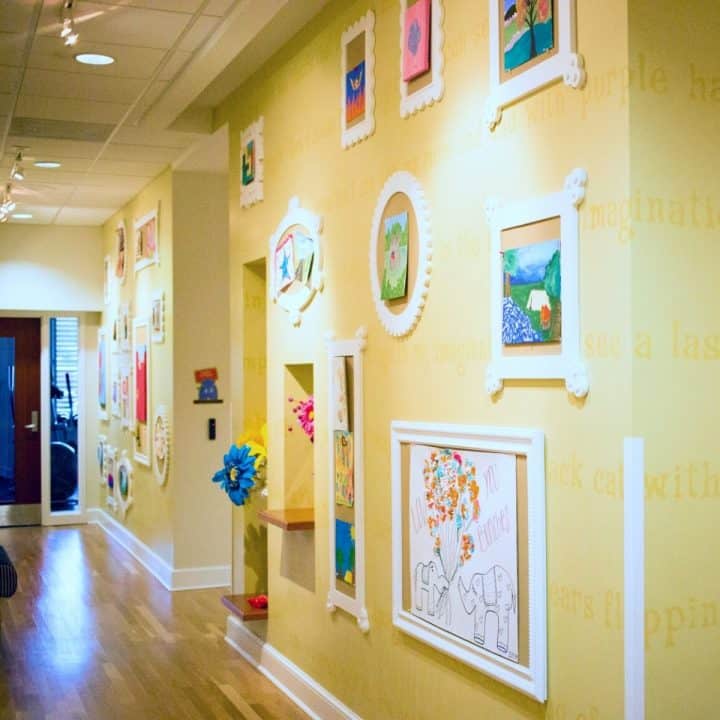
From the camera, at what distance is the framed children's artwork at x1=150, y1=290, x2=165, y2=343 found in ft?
25.5

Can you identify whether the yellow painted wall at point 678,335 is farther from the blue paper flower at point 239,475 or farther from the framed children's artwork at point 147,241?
the framed children's artwork at point 147,241

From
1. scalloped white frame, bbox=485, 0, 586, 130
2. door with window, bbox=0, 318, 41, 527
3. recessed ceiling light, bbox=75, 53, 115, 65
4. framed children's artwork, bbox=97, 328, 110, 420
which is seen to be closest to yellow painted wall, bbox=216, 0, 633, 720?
scalloped white frame, bbox=485, 0, 586, 130

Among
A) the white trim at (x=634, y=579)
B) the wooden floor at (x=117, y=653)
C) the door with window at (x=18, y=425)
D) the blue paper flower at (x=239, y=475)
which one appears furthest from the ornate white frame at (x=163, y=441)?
the white trim at (x=634, y=579)

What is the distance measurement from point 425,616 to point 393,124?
1.76 meters

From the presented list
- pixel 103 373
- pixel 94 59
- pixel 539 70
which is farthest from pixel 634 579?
pixel 103 373

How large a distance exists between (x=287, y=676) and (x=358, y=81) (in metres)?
2.74

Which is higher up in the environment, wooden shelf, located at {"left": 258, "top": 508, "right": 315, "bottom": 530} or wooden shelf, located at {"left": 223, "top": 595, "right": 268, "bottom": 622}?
wooden shelf, located at {"left": 258, "top": 508, "right": 315, "bottom": 530}

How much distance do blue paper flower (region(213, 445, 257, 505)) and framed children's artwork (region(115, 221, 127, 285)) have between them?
13.8ft

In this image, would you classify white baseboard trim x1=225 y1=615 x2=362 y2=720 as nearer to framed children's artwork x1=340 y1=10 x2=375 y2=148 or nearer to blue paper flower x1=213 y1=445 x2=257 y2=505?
blue paper flower x1=213 y1=445 x2=257 y2=505

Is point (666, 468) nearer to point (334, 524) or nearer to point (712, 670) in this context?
point (712, 670)

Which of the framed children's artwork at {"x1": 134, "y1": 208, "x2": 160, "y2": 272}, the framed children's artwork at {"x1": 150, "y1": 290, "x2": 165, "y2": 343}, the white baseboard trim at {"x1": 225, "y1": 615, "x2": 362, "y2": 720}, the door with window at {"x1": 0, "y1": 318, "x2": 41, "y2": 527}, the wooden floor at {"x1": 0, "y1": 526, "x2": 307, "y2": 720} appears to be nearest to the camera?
the white baseboard trim at {"x1": 225, "y1": 615, "x2": 362, "y2": 720}

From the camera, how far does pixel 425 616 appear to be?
3.58 m

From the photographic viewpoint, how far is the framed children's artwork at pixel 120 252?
9.30 metres

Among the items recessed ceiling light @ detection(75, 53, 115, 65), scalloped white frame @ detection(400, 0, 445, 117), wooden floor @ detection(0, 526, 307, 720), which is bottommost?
wooden floor @ detection(0, 526, 307, 720)
